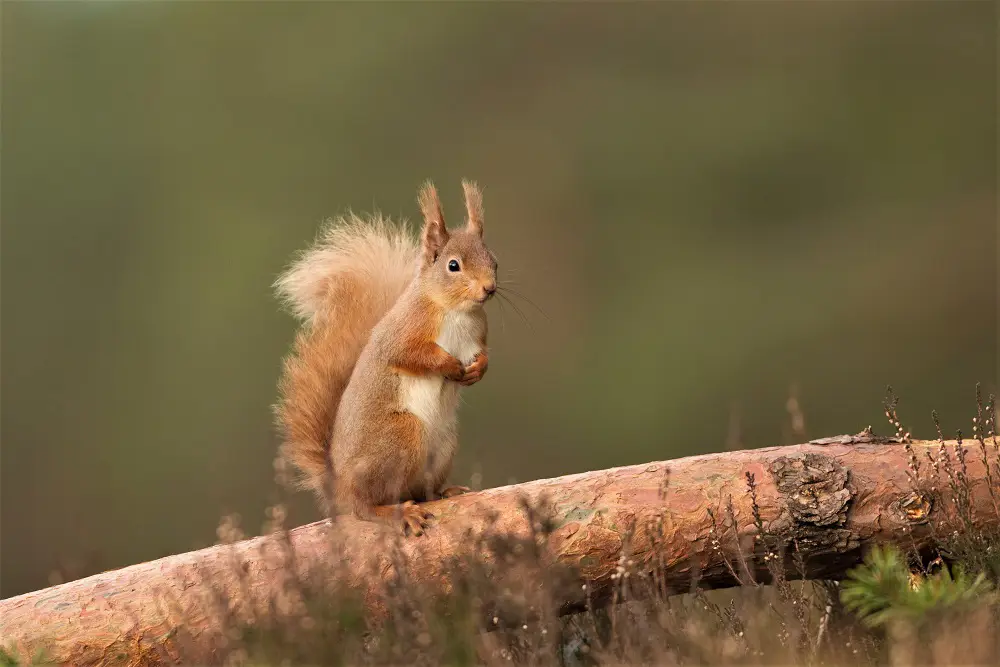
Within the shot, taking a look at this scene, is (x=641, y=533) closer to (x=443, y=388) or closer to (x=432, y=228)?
(x=443, y=388)

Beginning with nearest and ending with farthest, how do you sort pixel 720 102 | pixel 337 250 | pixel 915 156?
pixel 337 250 → pixel 915 156 → pixel 720 102

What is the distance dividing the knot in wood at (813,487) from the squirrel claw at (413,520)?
3.04 feet

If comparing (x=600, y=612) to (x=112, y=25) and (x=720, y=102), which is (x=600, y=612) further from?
(x=112, y=25)

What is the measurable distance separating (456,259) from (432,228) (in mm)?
170

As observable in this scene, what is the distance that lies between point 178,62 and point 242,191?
315cm

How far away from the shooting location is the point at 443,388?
3135 millimetres

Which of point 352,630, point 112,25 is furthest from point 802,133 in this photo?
point 352,630

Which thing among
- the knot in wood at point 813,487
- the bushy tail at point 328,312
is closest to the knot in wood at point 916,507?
the knot in wood at point 813,487

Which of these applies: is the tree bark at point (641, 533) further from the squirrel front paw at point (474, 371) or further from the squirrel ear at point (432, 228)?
the squirrel ear at point (432, 228)

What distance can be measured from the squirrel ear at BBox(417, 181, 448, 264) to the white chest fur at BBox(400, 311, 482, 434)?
215mm

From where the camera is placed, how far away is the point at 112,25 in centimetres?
1812

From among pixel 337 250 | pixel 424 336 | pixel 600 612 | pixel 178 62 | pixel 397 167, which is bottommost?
pixel 600 612

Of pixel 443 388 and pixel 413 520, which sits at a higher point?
pixel 443 388

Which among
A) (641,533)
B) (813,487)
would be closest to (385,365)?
(641,533)
